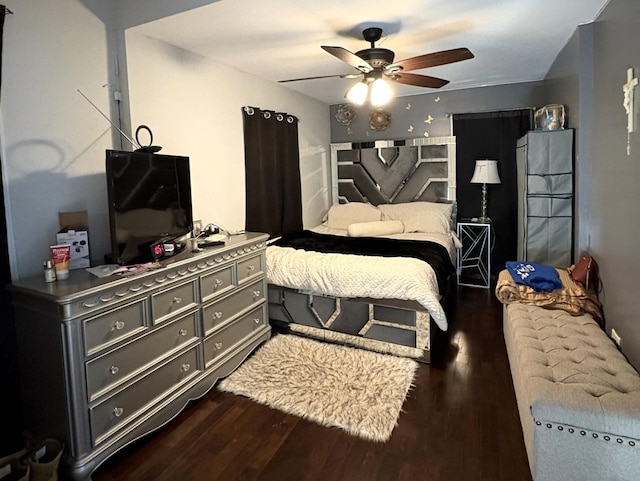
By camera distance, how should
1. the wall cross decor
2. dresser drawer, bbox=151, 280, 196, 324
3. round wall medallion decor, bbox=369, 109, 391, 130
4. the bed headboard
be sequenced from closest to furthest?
the wall cross decor
dresser drawer, bbox=151, 280, 196, 324
the bed headboard
round wall medallion decor, bbox=369, 109, 391, 130

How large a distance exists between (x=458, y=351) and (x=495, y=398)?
2.13ft

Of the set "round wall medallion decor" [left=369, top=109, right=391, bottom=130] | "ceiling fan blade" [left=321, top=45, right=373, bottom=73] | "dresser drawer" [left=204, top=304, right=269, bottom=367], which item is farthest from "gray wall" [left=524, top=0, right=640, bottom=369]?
"dresser drawer" [left=204, top=304, right=269, bottom=367]

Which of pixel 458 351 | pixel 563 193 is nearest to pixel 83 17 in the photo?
pixel 458 351

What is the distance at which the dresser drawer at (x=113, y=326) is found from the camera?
1767 millimetres

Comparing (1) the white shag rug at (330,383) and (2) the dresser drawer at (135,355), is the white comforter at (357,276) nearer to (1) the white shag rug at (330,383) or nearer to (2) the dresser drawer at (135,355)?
(1) the white shag rug at (330,383)

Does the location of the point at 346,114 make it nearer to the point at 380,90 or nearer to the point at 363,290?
the point at 380,90

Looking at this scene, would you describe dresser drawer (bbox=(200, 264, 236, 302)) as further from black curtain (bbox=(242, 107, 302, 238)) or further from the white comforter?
black curtain (bbox=(242, 107, 302, 238))

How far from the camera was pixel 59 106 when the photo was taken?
88.1 inches

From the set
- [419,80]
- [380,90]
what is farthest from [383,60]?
[419,80]

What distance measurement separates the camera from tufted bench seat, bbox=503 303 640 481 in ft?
4.97

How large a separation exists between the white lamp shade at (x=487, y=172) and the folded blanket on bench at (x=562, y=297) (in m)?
1.89

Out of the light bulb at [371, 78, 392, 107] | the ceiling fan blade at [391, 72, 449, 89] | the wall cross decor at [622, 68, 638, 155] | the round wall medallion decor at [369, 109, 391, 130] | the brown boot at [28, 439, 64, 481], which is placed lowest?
the brown boot at [28, 439, 64, 481]

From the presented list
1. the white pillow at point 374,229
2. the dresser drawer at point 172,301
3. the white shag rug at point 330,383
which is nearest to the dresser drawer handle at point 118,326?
the dresser drawer at point 172,301

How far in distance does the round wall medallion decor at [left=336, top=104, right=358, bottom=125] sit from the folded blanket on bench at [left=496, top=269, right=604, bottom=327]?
10.7ft
